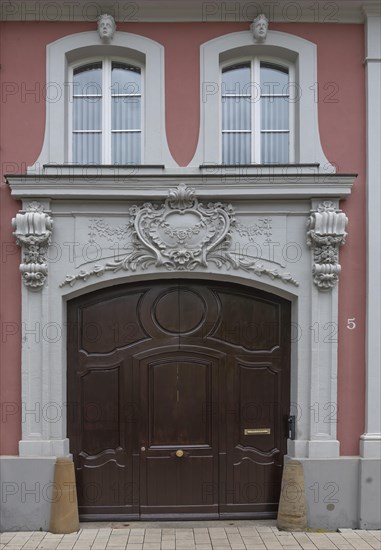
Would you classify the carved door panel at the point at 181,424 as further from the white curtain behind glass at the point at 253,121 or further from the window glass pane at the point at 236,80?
the window glass pane at the point at 236,80

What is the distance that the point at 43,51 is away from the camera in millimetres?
7504

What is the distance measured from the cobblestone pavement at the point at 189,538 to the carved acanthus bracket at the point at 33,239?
2852mm

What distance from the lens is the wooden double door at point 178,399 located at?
24.9 feet

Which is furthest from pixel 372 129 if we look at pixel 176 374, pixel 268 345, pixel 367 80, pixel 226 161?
pixel 176 374

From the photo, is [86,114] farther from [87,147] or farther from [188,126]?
[188,126]

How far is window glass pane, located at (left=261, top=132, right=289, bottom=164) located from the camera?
25.4ft

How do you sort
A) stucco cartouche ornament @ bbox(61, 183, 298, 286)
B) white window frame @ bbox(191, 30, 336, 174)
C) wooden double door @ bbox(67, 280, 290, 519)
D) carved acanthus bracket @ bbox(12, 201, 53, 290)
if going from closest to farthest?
carved acanthus bracket @ bbox(12, 201, 53, 290)
stucco cartouche ornament @ bbox(61, 183, 298, 286)
white window frame @ bbox(191, 30, 336, 174)
wooden double door @ bbox(67, 280, 290, 519)

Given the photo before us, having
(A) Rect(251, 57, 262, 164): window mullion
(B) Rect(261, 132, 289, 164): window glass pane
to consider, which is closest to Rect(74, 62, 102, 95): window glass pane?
(A) Rect(251, 57, 262, 164): window mullion

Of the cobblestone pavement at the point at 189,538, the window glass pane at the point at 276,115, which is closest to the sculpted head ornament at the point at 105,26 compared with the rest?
the window glass pane at the point at 276,115

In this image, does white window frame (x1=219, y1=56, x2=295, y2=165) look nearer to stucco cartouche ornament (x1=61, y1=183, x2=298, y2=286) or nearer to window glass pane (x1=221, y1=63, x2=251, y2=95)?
window glass pane (x1=221, y1=63, x2=251, y2=95)

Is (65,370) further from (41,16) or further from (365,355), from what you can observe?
(41,16)

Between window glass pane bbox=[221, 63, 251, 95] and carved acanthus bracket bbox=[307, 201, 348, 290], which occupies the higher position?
window glass pane bbox=[221, 63, 251, 95]

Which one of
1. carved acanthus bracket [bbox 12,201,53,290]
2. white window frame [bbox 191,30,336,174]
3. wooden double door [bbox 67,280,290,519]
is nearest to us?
carved acanthus bracket [bbox 12,201,53,290]

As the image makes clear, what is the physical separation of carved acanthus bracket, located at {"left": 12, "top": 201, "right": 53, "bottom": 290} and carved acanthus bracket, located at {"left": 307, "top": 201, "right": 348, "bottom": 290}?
3.09 m
